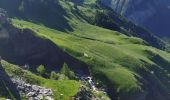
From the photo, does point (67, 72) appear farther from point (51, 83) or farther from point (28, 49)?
point (51, 83)

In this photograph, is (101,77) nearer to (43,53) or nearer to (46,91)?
(43,53)

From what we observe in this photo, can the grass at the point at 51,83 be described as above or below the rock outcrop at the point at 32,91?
above

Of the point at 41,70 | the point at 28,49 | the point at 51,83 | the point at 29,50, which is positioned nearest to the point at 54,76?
the point at 41,70

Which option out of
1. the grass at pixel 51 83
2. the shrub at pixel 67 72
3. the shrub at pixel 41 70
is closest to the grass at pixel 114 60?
the shrub at pixel 67 72

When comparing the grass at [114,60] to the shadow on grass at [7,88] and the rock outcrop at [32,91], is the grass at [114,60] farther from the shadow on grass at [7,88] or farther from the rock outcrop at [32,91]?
the shadow on grass at [7,88]

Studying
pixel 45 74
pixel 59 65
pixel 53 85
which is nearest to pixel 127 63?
pixel 59 65

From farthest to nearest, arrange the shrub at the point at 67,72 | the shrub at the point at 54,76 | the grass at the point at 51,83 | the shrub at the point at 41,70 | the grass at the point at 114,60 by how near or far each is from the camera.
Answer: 1. the grass at the point at 114,60
2. the shrub at the point at 67,72
3. the shrub at the point at 41,70
4. the shrub at the point at 54,76
5. the grass at the point at 51,83

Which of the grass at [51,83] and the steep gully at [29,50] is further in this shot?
the steep gully at [29,50]

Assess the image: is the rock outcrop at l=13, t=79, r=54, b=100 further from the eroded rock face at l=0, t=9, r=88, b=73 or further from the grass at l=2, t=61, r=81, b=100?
the eroded rock face at l=0, t=9, r=88, b=73

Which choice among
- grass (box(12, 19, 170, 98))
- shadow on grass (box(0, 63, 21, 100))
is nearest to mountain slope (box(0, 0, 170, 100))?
grass (box(12, 19, 170, 98))
